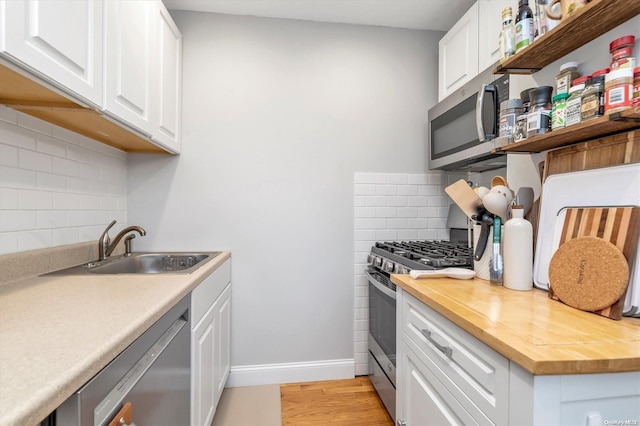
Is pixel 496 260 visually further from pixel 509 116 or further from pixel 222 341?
pixel 222 341

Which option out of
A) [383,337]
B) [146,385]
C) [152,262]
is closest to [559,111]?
[383,337]

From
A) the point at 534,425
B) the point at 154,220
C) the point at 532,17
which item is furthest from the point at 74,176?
the point at 532,17

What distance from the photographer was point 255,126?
2.12 meters

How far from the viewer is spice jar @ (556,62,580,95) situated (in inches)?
40.2

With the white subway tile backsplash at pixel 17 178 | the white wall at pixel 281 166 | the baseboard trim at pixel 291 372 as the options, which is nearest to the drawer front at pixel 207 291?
the white wall at pixel 281 166

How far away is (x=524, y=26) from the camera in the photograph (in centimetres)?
111

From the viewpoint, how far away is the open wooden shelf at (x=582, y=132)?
0.80 metres

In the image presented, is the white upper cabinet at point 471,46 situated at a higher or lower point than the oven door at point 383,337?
higher

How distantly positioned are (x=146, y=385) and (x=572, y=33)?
→ 5.56ft

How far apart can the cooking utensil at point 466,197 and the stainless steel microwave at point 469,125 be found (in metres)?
0.31

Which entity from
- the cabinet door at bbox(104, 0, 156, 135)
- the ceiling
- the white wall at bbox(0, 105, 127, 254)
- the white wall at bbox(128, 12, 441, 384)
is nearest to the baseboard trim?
the white wall at bbox(128, 12, 441, 384)

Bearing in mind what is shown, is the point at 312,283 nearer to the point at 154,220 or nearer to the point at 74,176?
the point at 154,220

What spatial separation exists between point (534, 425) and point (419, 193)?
182 cm

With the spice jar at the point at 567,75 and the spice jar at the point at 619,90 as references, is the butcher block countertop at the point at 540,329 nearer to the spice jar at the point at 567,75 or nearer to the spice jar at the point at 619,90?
the spice jar at the point at 619,90
